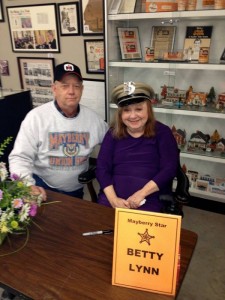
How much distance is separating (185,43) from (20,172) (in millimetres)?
1697

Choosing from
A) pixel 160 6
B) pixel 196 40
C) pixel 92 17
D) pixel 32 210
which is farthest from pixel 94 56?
pixel 32 210

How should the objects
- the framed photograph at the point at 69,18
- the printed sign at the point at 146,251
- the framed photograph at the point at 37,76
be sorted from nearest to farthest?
the printed sign at the point at 146,251 < the framed photograph at the point at 69,18 < the framed photograph at the point at 37,76

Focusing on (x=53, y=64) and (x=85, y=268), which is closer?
(x=85, y=268)

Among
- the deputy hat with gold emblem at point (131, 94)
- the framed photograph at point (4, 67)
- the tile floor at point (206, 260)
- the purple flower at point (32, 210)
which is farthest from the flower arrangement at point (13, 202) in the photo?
the framed photograph at point (4, 67)

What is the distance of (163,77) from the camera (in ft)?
8.31

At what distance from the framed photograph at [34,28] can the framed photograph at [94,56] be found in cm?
38

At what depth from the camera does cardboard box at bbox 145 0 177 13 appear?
2107 mm

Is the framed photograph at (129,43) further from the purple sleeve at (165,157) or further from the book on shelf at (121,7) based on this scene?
the purple sleeve at (165,157)

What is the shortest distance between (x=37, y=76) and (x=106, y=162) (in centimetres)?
203

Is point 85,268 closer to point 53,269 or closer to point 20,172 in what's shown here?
point 53,269

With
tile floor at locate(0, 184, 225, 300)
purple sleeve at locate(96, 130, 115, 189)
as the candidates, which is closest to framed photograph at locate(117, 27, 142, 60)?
purple sleeve at locate(96, 130, 115, 189)

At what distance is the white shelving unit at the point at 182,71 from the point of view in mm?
2162

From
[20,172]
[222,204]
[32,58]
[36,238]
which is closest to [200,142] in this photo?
[222,204]

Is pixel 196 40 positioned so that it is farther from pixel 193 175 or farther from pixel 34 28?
pixel 34 28
